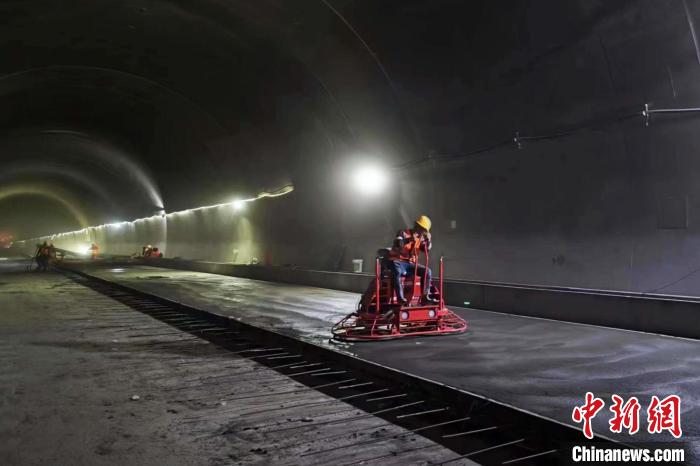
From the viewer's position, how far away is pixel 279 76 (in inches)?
739

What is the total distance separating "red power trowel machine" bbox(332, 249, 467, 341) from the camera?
9.45 metres

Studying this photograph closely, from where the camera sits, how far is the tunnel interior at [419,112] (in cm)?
Answer: 959

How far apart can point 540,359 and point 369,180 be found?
34.3ft

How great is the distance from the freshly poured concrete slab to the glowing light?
5202 millimetres

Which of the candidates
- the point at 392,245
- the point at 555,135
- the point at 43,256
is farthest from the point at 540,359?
the point at 43,256

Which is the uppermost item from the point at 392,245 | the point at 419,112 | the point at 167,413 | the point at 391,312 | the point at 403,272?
the point at 419,112

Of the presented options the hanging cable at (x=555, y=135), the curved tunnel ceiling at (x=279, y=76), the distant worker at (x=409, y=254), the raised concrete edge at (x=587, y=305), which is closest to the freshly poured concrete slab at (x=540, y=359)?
the raised concrete edge at (x=587, y=305)

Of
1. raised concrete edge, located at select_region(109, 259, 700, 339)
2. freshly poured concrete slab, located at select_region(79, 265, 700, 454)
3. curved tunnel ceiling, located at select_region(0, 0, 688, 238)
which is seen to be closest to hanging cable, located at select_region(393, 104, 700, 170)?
curved tunnel ceiling, located at select_region(0, 0, 688, 238)

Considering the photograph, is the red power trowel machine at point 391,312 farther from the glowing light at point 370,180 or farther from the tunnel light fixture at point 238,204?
the tunnel light fixture at point 238,204

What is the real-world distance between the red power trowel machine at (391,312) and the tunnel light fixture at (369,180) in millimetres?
7170

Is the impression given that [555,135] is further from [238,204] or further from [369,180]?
[238,204]

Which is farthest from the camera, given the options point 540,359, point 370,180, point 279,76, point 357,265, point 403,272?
point 279,76

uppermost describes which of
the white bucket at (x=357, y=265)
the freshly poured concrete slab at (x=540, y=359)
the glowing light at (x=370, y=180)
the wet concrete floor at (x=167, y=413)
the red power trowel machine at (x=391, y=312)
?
the glowing light at (x=370, y=180)

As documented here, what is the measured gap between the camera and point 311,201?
21016mm
